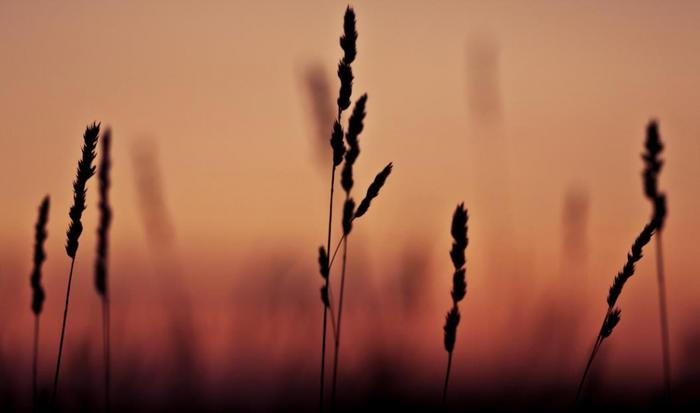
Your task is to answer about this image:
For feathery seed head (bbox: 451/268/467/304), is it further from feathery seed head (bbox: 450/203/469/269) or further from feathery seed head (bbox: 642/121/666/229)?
feathery seed head (bbox: 642/121/666/229)

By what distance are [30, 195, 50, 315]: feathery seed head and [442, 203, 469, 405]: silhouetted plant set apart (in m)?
1.35

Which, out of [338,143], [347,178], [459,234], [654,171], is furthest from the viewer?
[654,171]

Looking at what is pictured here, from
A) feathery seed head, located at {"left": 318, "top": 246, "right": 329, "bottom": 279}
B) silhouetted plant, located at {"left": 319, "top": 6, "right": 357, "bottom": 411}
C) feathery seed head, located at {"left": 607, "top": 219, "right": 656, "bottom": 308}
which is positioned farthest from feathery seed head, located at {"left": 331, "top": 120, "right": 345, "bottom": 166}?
feathery seed head, located at {"left": 607, "top": 219, "right": 656, "bottom": 308}

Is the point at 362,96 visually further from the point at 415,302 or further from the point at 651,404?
the point at 651,404

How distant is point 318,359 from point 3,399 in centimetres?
178

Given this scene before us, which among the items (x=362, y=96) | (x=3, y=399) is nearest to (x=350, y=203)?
(x=362, y=96)

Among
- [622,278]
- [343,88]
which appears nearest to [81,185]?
[343,88]

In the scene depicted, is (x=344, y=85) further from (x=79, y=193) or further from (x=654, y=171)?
(x=654, y=171)

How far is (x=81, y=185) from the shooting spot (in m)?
2.40

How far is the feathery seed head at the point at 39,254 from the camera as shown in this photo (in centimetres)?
280

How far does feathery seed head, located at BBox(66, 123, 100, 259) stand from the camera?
7.86 feet

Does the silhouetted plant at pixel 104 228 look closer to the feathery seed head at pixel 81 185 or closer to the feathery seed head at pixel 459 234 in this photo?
the feathery seed head at pixel 81 185

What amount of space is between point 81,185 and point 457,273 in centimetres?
109

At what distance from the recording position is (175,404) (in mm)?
4715
